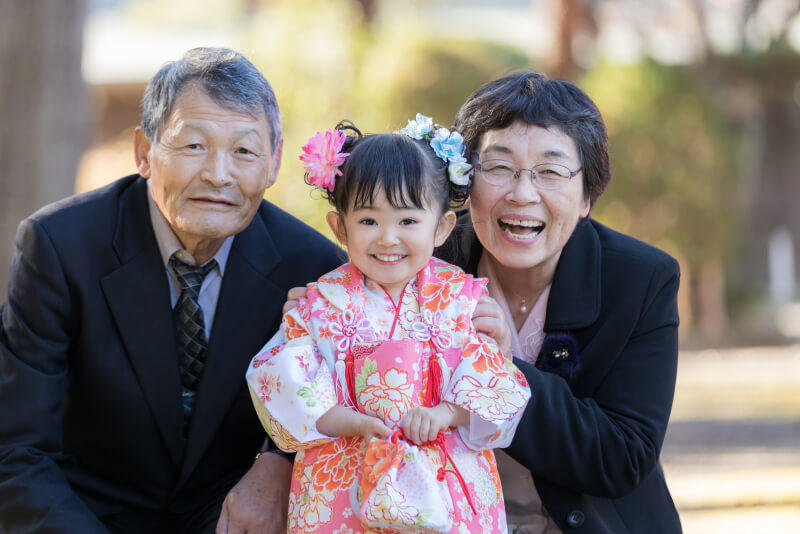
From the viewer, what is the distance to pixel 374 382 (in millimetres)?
2607

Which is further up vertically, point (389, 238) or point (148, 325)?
point (389, 238)

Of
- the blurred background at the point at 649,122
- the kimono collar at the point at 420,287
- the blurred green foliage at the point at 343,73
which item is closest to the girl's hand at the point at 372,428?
the kimono collar at the point at 420,287

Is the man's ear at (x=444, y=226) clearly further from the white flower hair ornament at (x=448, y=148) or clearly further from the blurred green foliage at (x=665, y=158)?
the blurred green foliage at (x=665, y=158)

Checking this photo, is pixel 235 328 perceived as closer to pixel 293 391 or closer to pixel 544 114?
pixel 293 391

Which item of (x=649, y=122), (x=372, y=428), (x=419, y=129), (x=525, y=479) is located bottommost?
(x=525, y=479)

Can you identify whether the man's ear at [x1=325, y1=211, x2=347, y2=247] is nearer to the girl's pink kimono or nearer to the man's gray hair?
the girl's pink kimono

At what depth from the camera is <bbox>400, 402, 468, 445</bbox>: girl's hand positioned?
256 cm

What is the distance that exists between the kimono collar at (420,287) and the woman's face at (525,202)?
256 millimetres

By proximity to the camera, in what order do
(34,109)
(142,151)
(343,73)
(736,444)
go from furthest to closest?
1. (343,73)
2. (736,444)
3. (34,109)
4. (142,151)

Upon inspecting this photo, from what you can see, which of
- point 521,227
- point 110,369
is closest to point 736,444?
point 521,227

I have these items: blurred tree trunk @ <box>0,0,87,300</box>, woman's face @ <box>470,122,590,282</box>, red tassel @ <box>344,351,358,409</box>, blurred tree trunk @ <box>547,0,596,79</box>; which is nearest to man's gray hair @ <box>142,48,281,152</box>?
woman's face @ <box>470,122,590,282</box>

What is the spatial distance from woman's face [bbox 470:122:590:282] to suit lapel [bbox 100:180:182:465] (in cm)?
109

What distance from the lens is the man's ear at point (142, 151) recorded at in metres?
3.13

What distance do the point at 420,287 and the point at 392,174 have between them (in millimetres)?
362
